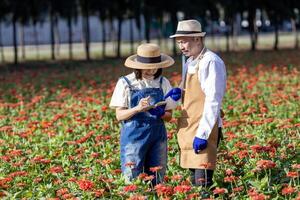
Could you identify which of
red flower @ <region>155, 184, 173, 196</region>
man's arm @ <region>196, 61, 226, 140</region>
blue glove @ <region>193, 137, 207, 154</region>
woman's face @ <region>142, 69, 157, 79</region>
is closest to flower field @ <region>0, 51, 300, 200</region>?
red flower @ <region>155, 184, 173, 196</region>

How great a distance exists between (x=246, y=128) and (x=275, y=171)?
2.56 m

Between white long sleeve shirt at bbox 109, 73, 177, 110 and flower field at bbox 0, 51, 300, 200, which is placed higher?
white long sleeve shirt at bbox 109, 73, 177, 110

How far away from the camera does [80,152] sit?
762 cm

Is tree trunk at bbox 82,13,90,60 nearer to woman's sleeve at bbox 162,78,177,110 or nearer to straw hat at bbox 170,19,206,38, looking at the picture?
woman's sleeve at bbox 162,78,177,110

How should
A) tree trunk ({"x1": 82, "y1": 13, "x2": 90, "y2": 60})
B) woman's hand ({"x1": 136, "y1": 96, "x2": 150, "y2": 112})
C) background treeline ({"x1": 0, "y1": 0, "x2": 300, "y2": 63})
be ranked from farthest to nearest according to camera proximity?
tree trunk ({"x1": 82, "y1": 13, "x2": 90, "y2": 60}), background treeline ({"x1": 0, "y1": 0, "x2": 300, "y2": 63}), woman's hand ({"x1": 136, "y1": 96, "x2": 150, "y2": 112})

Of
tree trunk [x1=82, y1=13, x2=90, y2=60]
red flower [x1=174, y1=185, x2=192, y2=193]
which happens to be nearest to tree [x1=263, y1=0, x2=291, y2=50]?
tree trunk [x1=82, y1=13, x2=90, y2=60]

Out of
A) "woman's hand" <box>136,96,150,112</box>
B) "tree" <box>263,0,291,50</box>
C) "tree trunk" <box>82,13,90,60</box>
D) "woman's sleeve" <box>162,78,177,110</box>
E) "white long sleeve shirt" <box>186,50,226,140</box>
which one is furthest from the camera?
"tree" <box>263,0,291,50</box>

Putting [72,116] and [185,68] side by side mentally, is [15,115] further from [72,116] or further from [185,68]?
[185,68]

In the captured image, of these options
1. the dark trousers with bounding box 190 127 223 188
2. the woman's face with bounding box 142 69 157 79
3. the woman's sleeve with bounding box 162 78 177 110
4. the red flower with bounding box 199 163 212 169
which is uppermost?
the woman's face with bounding box 142 69 157 79

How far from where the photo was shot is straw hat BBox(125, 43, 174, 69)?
5.62 metres

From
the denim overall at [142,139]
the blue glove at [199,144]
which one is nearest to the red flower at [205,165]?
the blue glove at [199,144]

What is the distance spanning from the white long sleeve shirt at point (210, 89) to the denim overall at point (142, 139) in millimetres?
446

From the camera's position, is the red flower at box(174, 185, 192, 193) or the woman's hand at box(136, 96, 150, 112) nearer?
the red flower at box(174, 185, 192, 193)

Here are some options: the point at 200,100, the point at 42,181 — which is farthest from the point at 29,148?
the point at 200,100
